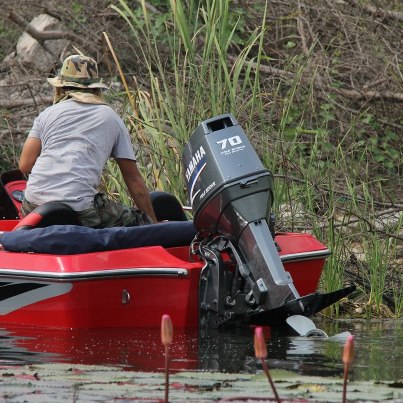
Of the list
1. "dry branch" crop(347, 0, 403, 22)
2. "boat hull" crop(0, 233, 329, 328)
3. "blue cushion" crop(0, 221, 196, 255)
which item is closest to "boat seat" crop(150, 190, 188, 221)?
"blue cushion" crop(0, 221, 196, 255)

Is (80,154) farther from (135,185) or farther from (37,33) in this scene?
(37,33)

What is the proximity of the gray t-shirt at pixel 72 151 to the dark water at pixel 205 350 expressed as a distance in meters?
0.88

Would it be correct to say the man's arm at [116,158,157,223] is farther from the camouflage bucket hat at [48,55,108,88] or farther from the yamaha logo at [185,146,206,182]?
the yamaha logo at [185,146,206,182]

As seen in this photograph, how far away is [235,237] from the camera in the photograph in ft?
20.1

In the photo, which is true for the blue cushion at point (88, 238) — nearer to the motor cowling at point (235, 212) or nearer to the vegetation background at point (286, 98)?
the motor cowling at point (235, 212)

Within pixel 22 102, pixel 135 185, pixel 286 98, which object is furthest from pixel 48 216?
pixel 22 102

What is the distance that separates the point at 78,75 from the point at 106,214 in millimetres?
886

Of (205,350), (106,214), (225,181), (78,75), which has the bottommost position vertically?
(205,350)

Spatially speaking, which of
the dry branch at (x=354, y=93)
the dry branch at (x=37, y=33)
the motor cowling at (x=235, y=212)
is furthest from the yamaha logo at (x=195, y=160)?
the dry branch at (x=37, y=33)

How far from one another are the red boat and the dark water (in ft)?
0.38

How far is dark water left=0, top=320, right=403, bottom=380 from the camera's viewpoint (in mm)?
5145

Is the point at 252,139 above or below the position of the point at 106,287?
above

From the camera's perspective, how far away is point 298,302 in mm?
5859

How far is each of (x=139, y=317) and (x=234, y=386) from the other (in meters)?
2.15
